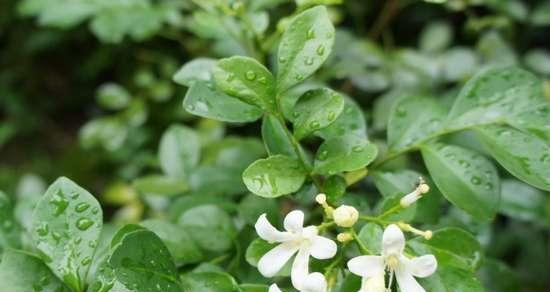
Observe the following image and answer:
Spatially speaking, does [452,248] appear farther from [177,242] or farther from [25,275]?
[25,275]

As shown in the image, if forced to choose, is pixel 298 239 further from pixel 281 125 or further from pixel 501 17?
pixel 501 17

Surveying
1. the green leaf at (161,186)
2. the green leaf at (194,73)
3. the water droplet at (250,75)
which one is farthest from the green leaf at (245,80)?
the green leaf at (161,186)

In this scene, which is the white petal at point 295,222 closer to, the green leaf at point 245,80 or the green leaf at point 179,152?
the green leaf at point 245,80

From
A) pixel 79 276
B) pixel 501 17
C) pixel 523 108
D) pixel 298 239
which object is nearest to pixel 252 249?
pixel 298 239

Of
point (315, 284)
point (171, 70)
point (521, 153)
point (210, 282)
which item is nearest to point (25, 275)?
point (210, 282)

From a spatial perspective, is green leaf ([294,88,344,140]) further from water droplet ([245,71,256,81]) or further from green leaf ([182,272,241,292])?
green leaf ([182,272,241,292])
